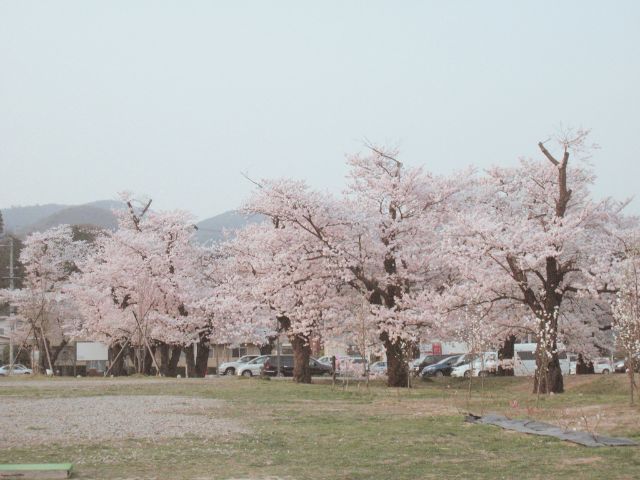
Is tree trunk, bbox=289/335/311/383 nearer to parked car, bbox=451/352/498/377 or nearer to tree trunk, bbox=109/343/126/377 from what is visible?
parked car, bbox=451/352/498/377

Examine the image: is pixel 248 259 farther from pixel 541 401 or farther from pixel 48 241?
pixel 48 241

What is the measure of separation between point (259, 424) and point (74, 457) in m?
4.54

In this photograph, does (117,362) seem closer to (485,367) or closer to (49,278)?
(49,278)

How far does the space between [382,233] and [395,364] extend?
469 cm

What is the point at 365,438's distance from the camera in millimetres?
11508

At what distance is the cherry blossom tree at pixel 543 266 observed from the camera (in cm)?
2352

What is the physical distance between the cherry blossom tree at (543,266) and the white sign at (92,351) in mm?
28396

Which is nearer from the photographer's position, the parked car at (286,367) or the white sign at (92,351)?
the parked car at (286,367)

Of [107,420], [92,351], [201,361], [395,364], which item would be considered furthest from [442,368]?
[107,420]

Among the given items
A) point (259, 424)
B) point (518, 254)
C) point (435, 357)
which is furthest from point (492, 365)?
point (259, 424)

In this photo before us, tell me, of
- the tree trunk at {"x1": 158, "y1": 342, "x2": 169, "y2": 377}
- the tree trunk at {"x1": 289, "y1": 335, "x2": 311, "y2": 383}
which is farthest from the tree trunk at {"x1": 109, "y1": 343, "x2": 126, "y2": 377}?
the tree trunk at {"x1": 289, "y1": 335, "x2": 311, "y2": 383}

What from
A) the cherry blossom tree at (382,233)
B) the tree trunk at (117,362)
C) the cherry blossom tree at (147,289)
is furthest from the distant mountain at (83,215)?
the cherry blossom tree at (382,233)

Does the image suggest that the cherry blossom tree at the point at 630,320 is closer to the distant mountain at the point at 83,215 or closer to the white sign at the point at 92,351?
the white sign at the point at 92,351

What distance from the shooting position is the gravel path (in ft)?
38.7
